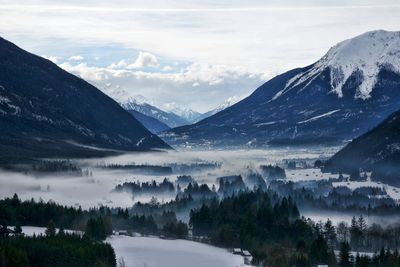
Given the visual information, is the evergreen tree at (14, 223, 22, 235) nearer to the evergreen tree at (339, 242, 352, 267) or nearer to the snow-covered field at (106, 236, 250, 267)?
the snow-covered field at (106, 236, 250, 267)

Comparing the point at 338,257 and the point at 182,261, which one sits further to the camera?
the point at 338,257

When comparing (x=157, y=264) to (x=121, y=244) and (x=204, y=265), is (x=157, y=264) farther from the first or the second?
(x=121, y=244)

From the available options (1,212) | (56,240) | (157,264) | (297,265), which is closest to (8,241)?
(56,240)

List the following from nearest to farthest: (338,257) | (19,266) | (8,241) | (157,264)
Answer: (19,266) → (8,241) → (157,264) → (338,257)

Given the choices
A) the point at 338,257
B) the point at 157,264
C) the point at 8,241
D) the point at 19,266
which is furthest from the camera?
the point at 338,257

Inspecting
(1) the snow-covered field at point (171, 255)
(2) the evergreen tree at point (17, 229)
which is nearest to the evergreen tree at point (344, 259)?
(1) the snow-covered field at point (171, 255)

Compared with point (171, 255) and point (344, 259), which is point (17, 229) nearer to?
point (171, 255)

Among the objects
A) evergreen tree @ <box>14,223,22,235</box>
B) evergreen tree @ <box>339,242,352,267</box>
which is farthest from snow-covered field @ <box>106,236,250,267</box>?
evergreen tree @ <box>14,223,22,235</box>

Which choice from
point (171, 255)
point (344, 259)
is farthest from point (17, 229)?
point (344, 259)

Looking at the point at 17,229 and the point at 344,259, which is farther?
the point at 17,229
